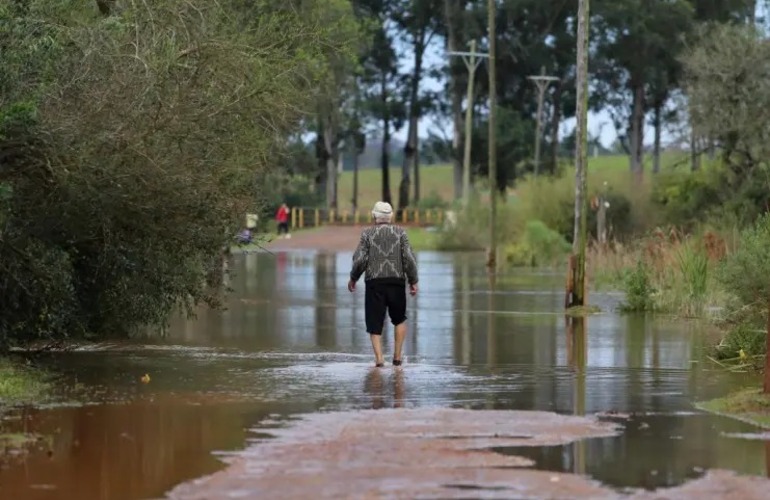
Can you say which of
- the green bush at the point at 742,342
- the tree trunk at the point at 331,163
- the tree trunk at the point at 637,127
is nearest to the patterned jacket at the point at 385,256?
the green bush at the point at 742,342

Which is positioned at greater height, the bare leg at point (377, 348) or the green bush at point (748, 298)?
the green bush at point (748, 298)

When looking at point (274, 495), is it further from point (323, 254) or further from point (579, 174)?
point (323, 254)

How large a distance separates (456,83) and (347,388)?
74.9 m

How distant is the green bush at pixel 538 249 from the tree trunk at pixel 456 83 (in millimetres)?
34886

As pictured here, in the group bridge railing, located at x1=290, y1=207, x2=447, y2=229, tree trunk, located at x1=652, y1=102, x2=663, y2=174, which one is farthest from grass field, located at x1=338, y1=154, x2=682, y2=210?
bridge railing, located at x1=290, y1=207, x2=447, y2=229

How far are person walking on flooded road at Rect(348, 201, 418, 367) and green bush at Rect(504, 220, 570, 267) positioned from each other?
30.7 m

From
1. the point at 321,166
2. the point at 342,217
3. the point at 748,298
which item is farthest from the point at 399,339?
the point at 321,166

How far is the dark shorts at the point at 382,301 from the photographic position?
16562 millimetres

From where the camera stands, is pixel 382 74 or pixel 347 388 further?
pixel 382 74

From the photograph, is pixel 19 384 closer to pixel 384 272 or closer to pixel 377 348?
pixel 377 348

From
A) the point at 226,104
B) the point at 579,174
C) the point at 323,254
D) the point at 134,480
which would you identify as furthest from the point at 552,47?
the point at 134,480

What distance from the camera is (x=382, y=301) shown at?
1667 cm

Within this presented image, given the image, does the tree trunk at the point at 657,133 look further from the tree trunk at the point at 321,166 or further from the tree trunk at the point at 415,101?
the tree trunk at the point at 321,166

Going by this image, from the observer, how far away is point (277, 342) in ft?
65.5
